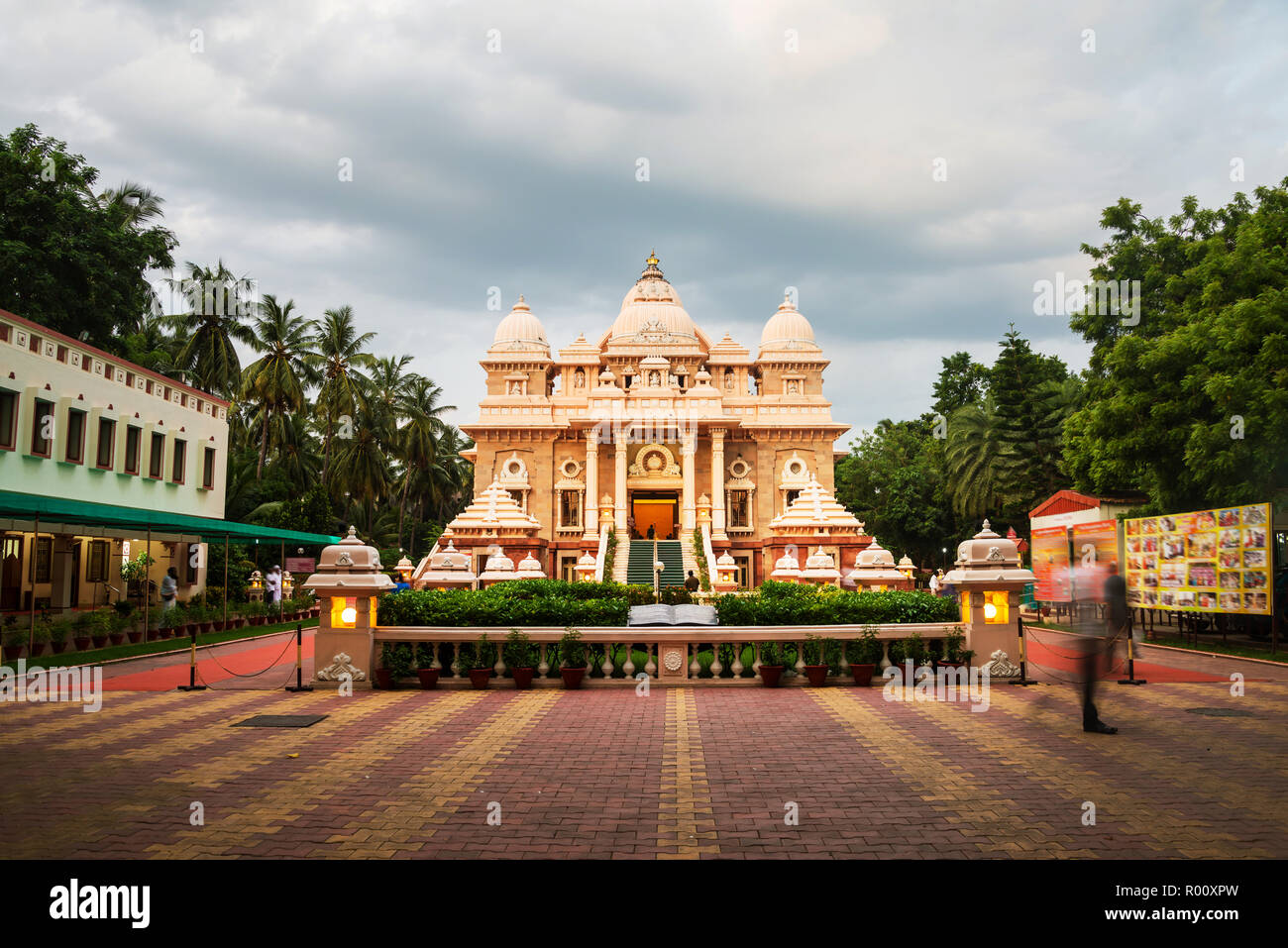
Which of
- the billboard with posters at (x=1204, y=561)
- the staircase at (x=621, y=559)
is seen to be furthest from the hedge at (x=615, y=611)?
the staircase at (x=621, y=559)

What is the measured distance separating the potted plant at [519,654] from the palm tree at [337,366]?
39.0 metres

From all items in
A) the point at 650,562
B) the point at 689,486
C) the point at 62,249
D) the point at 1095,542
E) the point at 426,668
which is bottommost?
the point at 426,668

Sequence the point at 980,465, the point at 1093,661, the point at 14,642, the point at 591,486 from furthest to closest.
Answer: the point at 980,465
the point at 591,486
the point at 14,642
the point at 1093,661

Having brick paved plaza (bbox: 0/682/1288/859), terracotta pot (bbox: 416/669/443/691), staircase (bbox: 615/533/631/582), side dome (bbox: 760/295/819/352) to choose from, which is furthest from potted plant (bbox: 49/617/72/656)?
side dome (bbox: 760/295/819/352)

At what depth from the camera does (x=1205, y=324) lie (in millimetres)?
22750

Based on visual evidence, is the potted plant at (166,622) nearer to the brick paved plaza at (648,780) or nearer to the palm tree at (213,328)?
the brick paved plaza at (648,780)

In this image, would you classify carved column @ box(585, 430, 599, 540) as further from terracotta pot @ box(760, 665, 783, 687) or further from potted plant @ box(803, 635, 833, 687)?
terracotta pot @ box(760, 665, 783, 687)

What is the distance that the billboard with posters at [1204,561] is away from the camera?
17.6 meters

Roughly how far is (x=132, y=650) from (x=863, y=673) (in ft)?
54.8

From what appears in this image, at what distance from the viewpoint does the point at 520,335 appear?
51875 mm

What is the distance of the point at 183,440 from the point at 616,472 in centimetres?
1983

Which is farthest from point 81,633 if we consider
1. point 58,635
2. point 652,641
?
point 652,641

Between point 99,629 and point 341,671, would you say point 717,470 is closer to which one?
point 99,629
